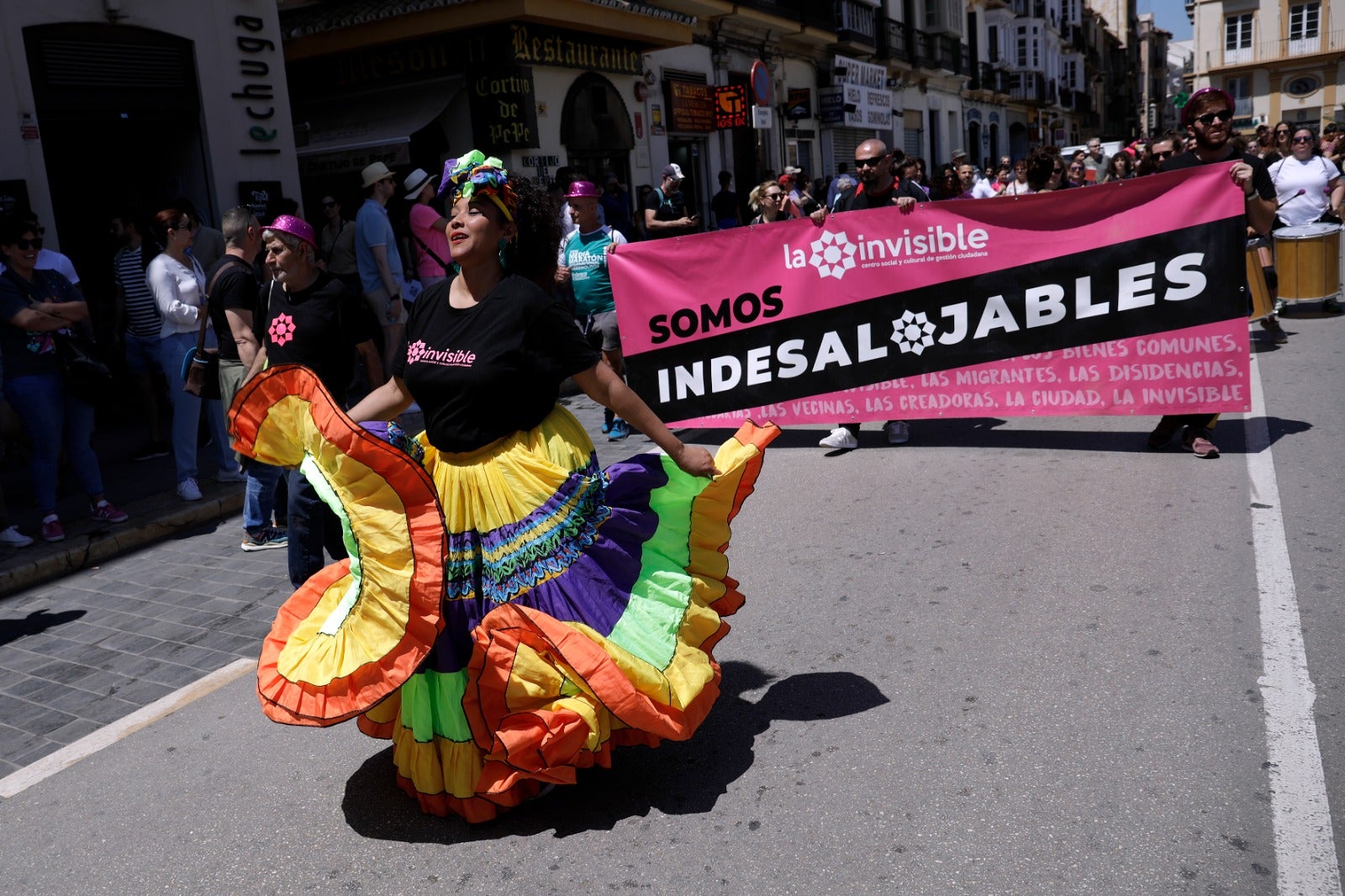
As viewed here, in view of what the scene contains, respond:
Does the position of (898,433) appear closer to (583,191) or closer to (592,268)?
(592,268)

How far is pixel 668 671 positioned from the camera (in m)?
3.19

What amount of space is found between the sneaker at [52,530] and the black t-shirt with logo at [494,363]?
4312 millimetres

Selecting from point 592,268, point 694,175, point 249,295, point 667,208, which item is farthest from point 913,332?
point 694,175

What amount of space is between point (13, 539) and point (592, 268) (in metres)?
4.10

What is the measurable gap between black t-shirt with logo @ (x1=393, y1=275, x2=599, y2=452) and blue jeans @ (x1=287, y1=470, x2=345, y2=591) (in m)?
1.72

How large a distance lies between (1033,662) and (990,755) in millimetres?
737

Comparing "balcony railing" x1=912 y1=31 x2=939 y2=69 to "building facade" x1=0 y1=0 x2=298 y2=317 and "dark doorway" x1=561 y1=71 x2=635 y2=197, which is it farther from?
"building facade" x1=0 y1=0 x2=298 y2=317

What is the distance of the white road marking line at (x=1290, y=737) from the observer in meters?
2.79

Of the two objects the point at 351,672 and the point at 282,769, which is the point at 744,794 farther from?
the point at 282,769

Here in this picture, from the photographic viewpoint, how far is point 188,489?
24.0 ft

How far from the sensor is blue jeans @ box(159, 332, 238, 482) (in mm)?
7297

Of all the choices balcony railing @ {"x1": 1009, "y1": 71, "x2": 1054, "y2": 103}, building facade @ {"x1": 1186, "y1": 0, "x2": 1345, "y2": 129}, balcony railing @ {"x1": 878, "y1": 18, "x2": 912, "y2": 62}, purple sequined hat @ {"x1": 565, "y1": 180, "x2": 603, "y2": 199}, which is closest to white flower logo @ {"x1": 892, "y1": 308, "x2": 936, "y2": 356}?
purple sequined hat @ {"x1": 565, "y1": 180, "x2": 603, "y2": 199}

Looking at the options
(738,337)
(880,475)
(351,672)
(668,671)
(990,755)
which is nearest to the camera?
(351,672)

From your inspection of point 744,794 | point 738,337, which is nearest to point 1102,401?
point 738,337
